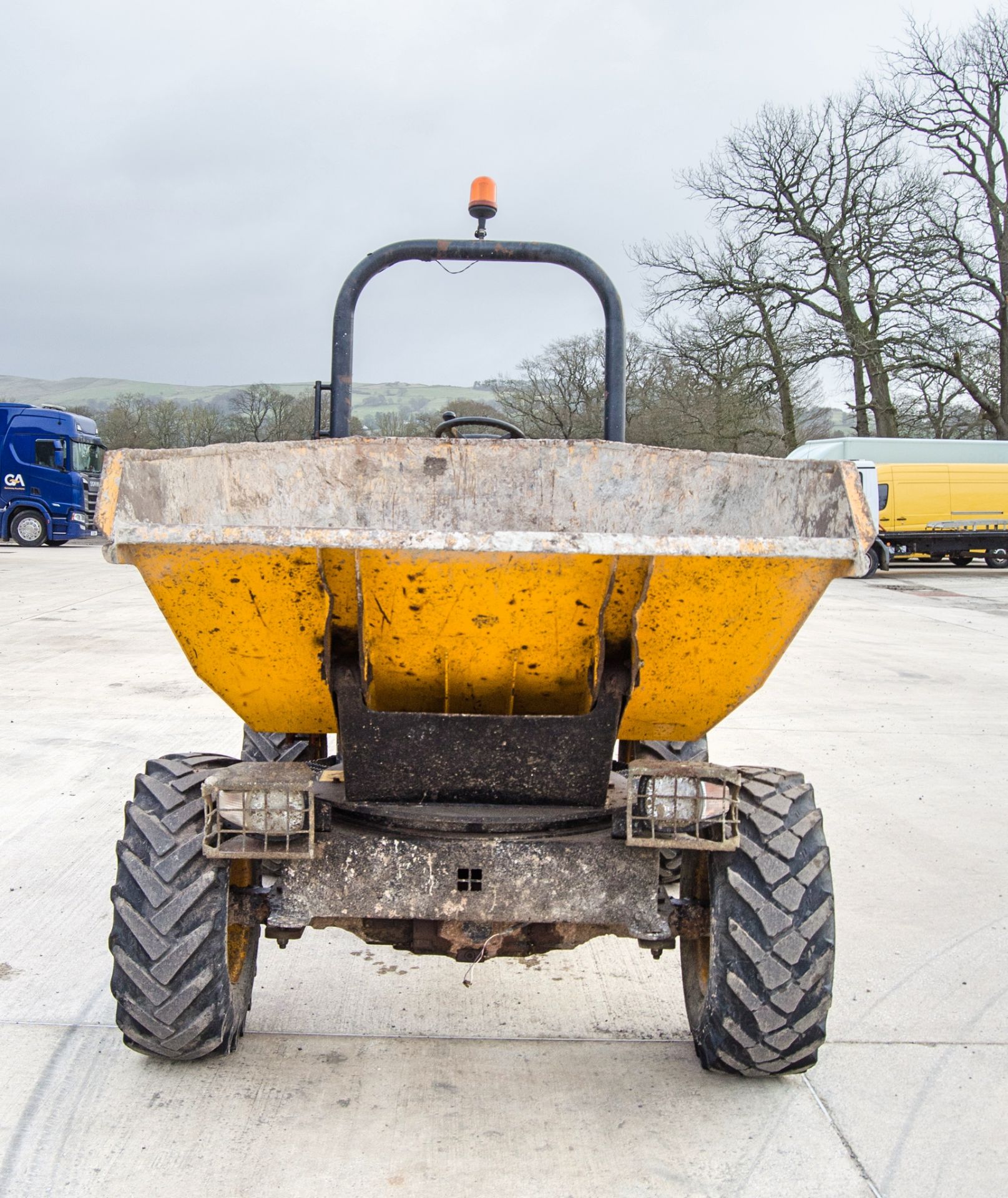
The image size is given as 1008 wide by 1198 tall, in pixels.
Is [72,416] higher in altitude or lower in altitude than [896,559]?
higher

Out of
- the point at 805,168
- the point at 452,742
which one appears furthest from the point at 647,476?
the point at 805,168

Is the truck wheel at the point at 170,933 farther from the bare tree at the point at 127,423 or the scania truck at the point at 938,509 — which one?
the bare tree at the point at 127,423

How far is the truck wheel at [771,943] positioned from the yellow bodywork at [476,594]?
33cm

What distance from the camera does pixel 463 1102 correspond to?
256 centimetres

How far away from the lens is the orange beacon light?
119 inches

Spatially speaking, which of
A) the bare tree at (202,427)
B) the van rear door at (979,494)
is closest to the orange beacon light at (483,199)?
the van rear door at (979,494)

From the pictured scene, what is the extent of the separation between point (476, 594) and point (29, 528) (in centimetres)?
2316

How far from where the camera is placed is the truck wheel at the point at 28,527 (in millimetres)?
23000

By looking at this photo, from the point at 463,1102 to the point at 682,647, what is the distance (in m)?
1.20

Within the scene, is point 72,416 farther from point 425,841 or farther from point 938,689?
point 425,841

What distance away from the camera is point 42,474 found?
22609 millimetres

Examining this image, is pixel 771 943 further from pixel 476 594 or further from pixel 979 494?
pixel 979 494

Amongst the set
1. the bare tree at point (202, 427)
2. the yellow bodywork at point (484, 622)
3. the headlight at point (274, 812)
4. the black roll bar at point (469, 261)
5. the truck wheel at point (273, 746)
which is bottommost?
the truck wheel at point (273, 746)

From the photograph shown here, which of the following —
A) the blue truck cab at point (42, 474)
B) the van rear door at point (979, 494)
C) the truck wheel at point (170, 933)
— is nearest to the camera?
the truck wheel at point (170, 933)
